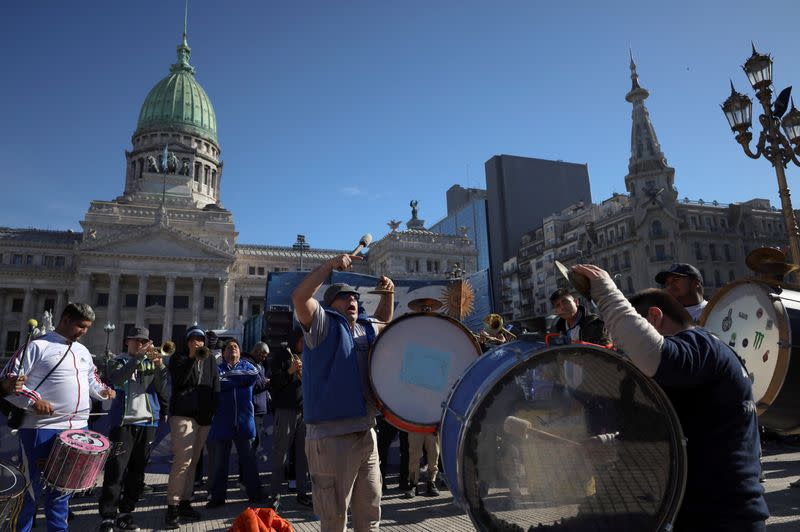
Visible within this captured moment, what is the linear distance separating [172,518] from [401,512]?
8.70 feet

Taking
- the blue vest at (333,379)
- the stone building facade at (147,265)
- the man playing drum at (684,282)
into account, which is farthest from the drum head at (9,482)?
the stone building facade at (147,265)

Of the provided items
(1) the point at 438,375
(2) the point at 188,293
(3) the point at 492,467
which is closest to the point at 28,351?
(1) the point at 438,375

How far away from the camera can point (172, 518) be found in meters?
5.47

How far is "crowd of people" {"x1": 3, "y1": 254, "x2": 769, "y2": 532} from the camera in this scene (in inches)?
84.4

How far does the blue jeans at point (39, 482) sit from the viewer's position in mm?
4070

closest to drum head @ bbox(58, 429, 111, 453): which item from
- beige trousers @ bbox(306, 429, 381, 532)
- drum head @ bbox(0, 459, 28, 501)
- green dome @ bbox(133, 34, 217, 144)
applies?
drum head @ bbox(0, 459, 28, 501)

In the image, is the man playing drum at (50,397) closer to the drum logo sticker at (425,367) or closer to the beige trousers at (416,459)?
the drum logo sticker at (425,367)

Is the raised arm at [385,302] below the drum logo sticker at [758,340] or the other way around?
the other way around

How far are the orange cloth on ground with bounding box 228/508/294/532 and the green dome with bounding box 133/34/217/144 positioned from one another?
256 feet

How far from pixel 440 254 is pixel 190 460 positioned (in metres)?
56.7

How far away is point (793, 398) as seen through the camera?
3.18m

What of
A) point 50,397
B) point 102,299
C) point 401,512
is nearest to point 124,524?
point 50,397

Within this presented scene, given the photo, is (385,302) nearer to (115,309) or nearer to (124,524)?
(124,524)

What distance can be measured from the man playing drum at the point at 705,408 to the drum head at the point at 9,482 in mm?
2891
